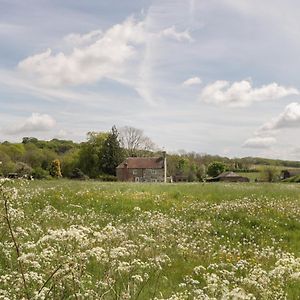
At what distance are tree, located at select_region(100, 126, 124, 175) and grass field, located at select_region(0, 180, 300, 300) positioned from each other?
67251 mm

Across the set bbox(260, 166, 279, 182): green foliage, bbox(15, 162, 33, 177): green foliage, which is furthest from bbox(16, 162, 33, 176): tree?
bbox(260, 166, 279, 182): green foliage

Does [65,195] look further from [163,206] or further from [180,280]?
[180,280]

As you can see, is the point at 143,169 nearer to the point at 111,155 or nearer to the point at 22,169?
the point at 111,155

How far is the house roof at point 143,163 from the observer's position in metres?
95.5

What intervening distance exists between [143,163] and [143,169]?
52.1 inches

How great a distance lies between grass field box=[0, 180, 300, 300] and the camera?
4949mm

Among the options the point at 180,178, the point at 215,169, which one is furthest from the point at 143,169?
the point at 215,169

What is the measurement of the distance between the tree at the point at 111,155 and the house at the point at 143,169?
2.01 meters

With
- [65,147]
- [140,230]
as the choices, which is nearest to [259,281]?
[140,230]

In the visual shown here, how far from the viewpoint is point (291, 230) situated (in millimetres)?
18688

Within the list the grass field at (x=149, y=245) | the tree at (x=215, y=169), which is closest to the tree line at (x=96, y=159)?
the tree at (x=215, y=169)

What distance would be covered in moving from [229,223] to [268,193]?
31.0 feet

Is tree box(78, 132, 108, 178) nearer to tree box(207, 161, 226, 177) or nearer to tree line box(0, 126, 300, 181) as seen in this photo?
tree line box(0, 126, 300, 181)

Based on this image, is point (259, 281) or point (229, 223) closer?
point (259, 281)
